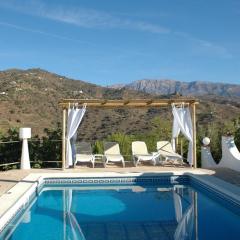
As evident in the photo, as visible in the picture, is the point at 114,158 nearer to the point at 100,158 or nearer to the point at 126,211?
the point at 100,158

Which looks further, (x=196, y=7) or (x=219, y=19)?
(x=219, y=19)

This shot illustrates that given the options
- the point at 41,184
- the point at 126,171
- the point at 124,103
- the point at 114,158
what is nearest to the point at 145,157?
the point at 114,158

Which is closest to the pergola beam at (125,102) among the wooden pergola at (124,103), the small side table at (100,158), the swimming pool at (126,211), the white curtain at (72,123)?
the wooden pergola at (124,103)

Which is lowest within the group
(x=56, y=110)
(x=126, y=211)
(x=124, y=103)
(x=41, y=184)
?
(x=126, y=211)

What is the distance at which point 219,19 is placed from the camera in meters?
24.4

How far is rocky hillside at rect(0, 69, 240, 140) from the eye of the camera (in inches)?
1180

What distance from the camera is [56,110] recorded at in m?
34.3

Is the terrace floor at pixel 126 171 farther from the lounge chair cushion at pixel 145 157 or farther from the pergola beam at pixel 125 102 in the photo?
the pergola beam at pixel 125 102

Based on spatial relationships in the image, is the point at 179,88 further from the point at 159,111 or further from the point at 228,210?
the point at 228,210

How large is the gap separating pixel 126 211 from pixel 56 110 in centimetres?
2620

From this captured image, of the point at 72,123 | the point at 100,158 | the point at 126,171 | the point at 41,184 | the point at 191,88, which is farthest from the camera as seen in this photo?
the point at 191,88

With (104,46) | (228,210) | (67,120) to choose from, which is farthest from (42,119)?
(228,210)

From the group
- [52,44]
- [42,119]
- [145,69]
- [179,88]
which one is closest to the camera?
[52,44]

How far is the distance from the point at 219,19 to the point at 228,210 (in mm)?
17969
